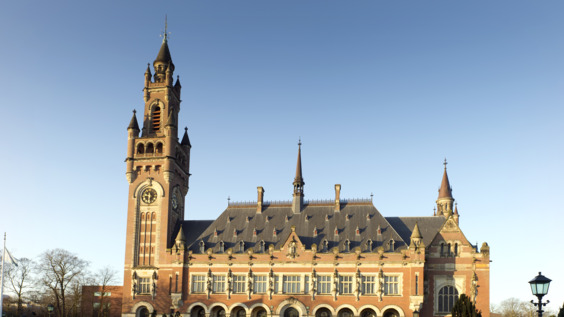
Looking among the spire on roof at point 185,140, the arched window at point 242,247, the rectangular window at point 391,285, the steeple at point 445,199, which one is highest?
the spire on roof at point 185,140

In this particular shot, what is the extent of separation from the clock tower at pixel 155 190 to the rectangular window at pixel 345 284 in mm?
22518

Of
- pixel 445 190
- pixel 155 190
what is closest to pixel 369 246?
pixel 445 190

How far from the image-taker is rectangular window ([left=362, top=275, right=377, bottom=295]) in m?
72.8

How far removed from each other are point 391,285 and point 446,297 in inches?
280

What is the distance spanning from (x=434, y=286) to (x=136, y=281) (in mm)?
39780

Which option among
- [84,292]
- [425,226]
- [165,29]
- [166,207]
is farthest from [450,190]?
[84,292]

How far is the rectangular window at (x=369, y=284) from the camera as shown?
72812 mm

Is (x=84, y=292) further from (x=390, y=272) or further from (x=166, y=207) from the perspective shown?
(x=390, y=272)

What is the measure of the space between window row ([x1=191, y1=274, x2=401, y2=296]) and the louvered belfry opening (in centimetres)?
2312

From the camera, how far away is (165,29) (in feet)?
298

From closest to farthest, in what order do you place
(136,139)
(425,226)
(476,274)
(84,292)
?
(476,274), (425,226), (136,139), (84,292)

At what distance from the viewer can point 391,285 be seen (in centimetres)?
7244

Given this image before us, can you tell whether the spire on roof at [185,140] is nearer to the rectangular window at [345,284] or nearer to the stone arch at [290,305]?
the stone arch at [290,305]

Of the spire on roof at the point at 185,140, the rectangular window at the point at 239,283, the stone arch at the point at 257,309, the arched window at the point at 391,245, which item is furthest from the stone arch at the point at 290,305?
the spire on roof at the point at 185,140
